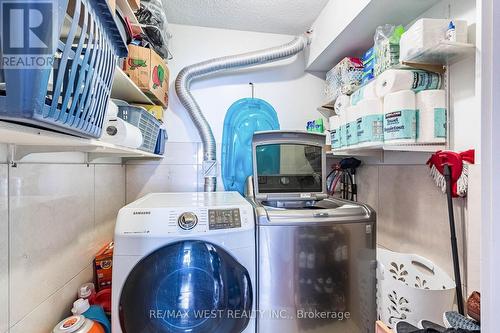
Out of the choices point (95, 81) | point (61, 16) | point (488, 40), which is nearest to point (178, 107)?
point (95, 81)

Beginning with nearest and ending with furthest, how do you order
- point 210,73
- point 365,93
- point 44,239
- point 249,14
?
1. point 44,239
2. point 365,93
3. point 249,14
4. point 210,73

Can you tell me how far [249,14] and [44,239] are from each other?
192 centimetres

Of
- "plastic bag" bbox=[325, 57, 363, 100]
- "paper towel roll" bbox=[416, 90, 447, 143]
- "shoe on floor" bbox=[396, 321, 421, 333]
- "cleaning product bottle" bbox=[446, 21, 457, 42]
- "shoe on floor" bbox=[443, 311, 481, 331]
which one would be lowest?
"shoe on floor" bbox=[396, 321, 421, 333]

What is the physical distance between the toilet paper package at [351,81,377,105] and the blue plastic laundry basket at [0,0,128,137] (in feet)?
4.00

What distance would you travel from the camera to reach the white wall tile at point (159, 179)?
1.96m

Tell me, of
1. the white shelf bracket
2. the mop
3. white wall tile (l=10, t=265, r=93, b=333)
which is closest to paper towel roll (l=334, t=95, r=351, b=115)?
the mop

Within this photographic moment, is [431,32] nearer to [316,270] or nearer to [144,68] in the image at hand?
[316,270]

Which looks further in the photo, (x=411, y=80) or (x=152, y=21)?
(x=152, y=21)

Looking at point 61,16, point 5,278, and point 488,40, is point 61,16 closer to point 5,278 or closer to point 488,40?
point 488,40

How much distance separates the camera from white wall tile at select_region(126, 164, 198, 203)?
196cm

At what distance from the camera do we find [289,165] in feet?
4.97

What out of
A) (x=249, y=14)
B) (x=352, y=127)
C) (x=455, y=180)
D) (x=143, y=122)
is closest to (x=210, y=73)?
(x=249, y=14)

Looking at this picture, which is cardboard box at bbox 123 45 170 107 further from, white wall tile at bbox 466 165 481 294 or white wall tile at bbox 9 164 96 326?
white wall tile at bbox 466 165 481 294

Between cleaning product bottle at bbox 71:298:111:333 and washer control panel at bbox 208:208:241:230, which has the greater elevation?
washer control panel at bbox 208:208:241:230
